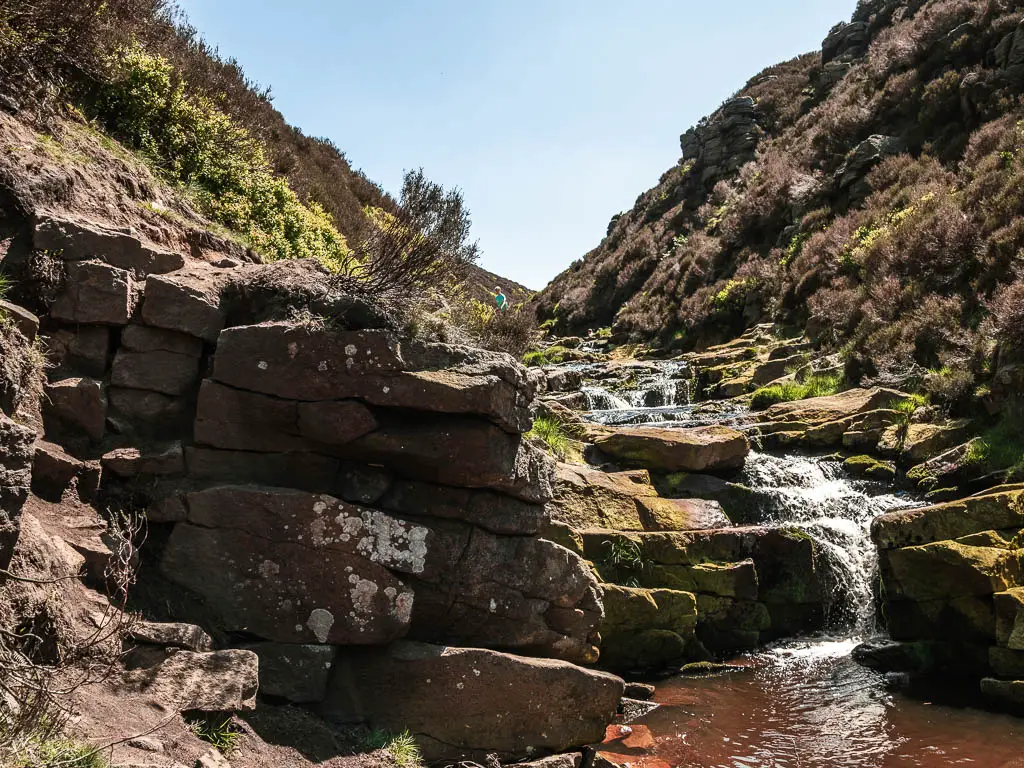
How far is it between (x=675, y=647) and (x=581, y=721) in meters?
3.25

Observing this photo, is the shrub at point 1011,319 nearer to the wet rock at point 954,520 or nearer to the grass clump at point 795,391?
the wet rock at point 954,520

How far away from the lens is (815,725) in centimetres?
738

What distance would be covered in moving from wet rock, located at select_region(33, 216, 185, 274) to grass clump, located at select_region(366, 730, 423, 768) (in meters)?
4.12

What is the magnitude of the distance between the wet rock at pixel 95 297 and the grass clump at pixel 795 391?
44.8 feet

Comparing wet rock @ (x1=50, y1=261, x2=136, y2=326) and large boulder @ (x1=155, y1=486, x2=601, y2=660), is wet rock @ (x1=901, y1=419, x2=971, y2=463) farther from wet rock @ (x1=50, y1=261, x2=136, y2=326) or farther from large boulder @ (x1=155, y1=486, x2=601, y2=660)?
wet rock @ (x1=50, y1=261, x2=136, y2=326)

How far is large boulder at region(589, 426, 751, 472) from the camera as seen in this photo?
11703mm

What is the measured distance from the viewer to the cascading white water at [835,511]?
1016 cm

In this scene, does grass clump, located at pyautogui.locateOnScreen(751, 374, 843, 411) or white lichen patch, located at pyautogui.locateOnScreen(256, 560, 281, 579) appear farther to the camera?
grass clump, located at pyautogui.locateOnScreen(751, 374, 843, 411)

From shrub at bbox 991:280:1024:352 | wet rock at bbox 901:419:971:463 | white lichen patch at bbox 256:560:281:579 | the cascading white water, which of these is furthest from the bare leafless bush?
shrub at bbox 991:280:1024:352

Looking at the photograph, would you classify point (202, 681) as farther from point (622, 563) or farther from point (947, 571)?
point (947, 571)

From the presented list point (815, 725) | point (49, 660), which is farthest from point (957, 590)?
point (49, 660)

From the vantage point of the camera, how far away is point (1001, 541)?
8.79m

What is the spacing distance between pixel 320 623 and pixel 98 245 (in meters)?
3.46

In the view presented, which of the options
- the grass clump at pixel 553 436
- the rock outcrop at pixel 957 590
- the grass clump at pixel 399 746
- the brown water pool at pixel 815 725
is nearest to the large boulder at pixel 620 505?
the grass clump at pixel 553 436
